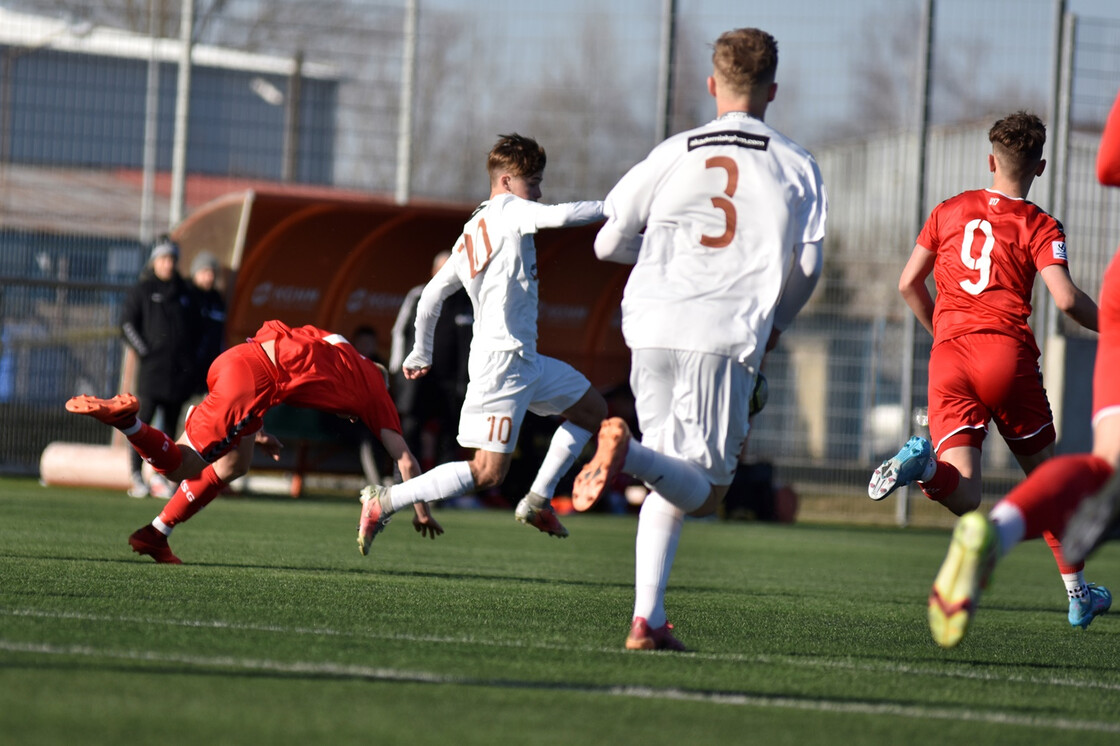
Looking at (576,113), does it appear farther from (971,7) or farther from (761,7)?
(971,7)

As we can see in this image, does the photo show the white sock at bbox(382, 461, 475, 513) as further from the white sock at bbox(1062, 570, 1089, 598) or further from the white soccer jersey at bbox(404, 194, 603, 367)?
the white sock at bbox(1062, 570, 1089, 598)

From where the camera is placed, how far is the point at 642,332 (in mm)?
5195

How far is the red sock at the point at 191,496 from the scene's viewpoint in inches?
298

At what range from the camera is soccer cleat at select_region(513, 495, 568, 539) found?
6.20m

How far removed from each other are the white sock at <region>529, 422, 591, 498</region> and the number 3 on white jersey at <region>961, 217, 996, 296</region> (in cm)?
187

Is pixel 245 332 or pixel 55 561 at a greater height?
pixel 245 332

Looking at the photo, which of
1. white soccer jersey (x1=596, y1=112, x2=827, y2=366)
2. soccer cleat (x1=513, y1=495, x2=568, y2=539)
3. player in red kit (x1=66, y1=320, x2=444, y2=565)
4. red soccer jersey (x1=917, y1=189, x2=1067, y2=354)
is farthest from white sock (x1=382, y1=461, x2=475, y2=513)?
red soccer jersey (x1=917, y1=189, x2=1067, y2=354)

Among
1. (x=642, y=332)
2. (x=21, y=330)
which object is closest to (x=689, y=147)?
(x=642, y=332)

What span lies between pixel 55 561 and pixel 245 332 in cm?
934

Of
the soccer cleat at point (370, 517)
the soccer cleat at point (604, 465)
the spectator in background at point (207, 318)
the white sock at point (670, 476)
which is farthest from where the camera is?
the spectator in background at point (207, 318)

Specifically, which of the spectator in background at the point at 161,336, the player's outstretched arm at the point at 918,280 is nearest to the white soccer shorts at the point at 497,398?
the player's outstretched arm at the point at 918,280

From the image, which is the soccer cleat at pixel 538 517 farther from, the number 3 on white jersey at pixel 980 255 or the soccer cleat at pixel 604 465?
the number 3 on white jersey at pixel 980 255

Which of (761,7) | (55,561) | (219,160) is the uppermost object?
(761,7)

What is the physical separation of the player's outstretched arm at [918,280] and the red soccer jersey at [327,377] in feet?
8.46
